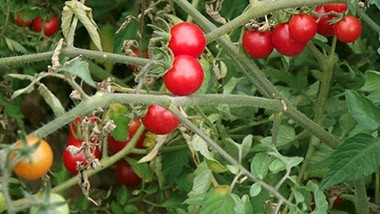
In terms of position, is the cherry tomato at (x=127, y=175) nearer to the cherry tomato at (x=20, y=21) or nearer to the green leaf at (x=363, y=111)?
the cherry tomato at (x=20, y=21)

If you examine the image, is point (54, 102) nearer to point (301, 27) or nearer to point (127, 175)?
point (301, 27)

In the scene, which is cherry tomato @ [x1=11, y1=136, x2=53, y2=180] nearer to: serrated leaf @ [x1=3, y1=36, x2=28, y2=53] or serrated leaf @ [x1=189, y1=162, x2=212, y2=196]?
serrated leaf @ [x1=189, y1=162, x2=212, y2=196]

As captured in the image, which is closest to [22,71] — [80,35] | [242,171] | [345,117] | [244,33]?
[80,35]

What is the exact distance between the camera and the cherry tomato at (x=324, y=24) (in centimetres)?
152

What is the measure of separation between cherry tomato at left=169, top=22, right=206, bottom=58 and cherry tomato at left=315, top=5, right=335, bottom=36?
1.22ft

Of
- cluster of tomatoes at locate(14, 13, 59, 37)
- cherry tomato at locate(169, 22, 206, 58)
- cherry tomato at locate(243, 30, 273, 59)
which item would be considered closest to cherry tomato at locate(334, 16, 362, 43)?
cherry tomato at locate(243, 30, 273, 59)

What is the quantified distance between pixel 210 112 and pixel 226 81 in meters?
0.14

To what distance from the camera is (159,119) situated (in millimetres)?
1228

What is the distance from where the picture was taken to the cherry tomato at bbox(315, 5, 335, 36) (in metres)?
1.52

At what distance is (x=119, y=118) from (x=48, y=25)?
22.2 inches

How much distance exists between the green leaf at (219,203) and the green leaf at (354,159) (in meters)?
0.23

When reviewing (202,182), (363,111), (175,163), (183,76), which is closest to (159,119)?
(183,76)

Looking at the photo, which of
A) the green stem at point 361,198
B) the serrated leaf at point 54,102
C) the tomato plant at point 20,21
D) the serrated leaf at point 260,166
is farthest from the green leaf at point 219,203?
the tomato plant at point 20,21

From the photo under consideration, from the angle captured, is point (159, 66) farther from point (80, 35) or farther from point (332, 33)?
point (80, 35)
